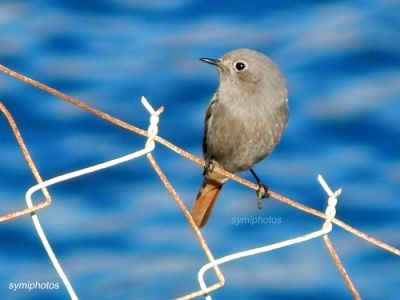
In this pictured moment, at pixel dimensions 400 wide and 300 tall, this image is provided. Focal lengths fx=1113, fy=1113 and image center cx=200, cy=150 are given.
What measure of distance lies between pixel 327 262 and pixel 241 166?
320 centimetres

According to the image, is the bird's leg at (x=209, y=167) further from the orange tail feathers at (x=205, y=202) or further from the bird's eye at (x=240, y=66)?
the bird's eye at (x=240, y=66)

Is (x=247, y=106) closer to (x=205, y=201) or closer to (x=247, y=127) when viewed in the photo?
(x=247, y=127)

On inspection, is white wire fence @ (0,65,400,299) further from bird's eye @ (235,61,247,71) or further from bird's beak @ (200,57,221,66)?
bird's eye @ (235,61,247,71)

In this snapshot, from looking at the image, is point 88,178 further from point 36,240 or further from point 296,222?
point 296,222

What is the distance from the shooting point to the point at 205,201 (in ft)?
18.4

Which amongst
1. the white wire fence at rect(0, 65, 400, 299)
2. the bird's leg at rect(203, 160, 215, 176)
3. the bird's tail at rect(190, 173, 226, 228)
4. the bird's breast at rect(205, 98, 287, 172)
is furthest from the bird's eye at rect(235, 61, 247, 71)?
the white wire fence at rect(0, 65, 400, 299)

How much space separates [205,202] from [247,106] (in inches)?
21.9

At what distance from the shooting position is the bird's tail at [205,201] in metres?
5.55

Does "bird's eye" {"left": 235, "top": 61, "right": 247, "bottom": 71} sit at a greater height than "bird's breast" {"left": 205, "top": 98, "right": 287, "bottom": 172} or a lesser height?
greater

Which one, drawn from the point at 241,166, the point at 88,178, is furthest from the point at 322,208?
the point at 241,166

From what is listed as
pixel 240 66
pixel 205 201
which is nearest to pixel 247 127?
pixel 240 66

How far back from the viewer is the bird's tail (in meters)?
5.55

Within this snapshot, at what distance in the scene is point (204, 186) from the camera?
5.77 m

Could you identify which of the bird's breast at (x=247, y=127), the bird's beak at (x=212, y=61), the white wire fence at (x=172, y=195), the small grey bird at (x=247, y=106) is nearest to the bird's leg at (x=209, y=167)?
the small grey bird at (x=247, y=106)
